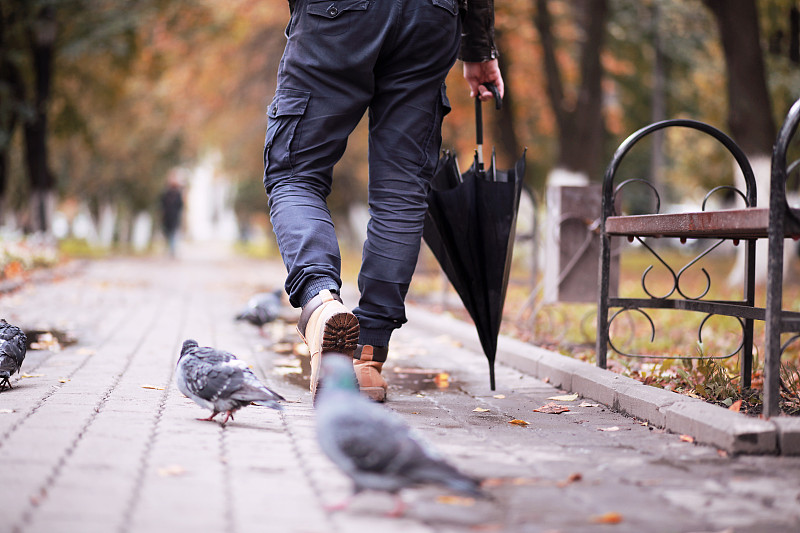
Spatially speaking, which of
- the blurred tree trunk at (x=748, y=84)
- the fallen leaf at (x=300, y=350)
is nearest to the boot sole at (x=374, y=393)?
the fallen leaf at (x=300, y=350)

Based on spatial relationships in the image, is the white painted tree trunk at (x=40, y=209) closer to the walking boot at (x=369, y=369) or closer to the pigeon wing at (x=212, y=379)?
the walking boot at (x=369, y=369)

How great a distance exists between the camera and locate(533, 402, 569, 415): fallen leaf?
14.0 feet

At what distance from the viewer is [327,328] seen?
3709 mm

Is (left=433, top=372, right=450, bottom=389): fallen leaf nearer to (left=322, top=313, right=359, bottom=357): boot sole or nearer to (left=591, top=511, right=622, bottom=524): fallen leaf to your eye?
(left=322, top=313, right=359, bottom=357): boot sole

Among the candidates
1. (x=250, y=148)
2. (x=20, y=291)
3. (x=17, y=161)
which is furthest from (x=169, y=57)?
(x=20, y=291)

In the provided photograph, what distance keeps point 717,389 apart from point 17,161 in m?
30.2

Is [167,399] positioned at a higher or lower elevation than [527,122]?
lower

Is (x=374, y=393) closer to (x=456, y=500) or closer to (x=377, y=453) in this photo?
(x=456, y=500)

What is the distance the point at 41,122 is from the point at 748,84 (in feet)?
45.0

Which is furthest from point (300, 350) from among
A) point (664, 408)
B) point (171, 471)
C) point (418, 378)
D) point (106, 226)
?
point (106, 226)

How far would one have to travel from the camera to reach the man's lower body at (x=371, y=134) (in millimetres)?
4074

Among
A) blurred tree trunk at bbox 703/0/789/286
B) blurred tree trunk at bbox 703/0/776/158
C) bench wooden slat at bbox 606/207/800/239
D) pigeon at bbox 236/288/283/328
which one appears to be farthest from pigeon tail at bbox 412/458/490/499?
blurred tree trunk at bbox 703/0/776/158

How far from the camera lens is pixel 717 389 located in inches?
176

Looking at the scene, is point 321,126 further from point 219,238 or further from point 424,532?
point 219,238
